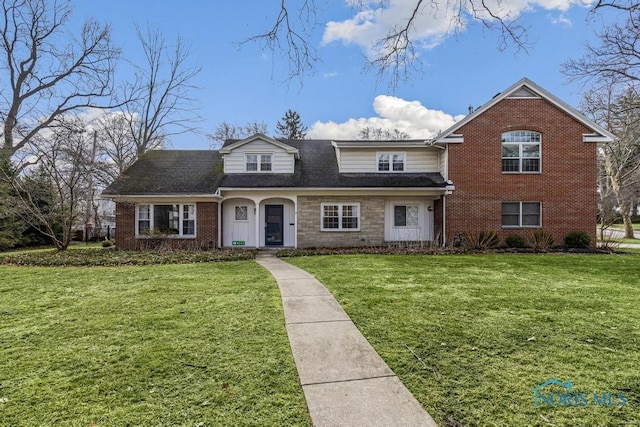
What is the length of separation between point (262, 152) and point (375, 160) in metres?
5.49

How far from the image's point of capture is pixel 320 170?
663 inches

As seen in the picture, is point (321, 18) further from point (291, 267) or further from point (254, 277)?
point (291, 267)

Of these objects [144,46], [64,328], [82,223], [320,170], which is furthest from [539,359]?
[144,46]

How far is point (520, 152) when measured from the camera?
598 inches

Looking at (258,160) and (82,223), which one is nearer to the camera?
(258,160)

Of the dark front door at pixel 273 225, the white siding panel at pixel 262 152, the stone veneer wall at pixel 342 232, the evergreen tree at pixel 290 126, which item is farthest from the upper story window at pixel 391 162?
the evergreen tree at pixel 290 126

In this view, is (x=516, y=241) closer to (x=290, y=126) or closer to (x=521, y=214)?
(x=521, y=214)

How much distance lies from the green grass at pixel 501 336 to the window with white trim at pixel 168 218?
30.6 feet

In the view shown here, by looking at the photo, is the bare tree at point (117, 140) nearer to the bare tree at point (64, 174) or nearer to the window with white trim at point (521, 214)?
the bare tree at point (64, 174)

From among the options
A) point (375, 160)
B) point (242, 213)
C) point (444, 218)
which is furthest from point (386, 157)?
A: point (242, 213)

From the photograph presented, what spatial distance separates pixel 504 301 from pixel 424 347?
9.27 feet

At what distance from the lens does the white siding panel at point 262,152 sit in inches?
648

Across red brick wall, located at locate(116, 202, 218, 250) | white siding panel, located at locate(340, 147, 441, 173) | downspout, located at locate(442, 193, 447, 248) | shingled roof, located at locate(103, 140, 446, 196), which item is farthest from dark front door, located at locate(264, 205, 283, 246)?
downspout, located at locate(442, 193, 447, 248)

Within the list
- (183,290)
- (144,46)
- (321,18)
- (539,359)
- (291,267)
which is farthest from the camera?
(144,46)
